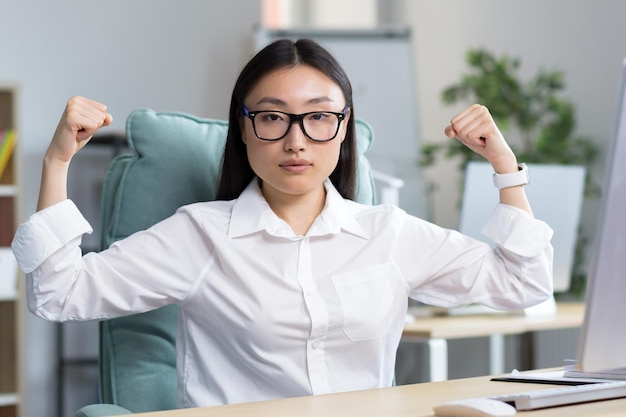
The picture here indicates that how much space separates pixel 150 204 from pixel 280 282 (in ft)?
1.24

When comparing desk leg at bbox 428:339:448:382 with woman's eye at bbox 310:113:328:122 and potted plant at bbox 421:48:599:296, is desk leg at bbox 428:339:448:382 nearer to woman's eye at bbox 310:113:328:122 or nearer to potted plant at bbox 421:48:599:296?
woman's eye at bbox 310:113:328:122

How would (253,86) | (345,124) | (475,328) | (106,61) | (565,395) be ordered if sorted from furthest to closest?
(106,61) < (475,328) < (345,124) < (253,86) < (565,395)

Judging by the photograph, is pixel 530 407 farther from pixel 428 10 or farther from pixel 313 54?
pixel 428 10

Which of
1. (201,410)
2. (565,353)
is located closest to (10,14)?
(565,353)

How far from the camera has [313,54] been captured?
160 centimetres

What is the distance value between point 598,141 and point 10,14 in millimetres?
2429

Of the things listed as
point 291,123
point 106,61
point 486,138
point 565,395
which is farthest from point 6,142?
point 565,395

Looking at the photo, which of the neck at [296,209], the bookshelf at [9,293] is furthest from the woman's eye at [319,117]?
the bookshelf at [9,293]

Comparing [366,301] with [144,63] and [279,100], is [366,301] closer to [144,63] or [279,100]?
[279,100]

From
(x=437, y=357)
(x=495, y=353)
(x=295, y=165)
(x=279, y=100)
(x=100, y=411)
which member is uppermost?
(x=279, y=100)

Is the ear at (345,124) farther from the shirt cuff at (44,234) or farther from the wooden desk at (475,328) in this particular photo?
the wooden desk at (475,328)

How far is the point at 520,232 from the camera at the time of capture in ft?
5.16

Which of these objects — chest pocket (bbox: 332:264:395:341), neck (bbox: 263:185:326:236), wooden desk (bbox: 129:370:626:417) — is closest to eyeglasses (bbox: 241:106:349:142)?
neck (bbox: 263:185:326:236)

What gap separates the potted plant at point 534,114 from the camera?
3.77m
